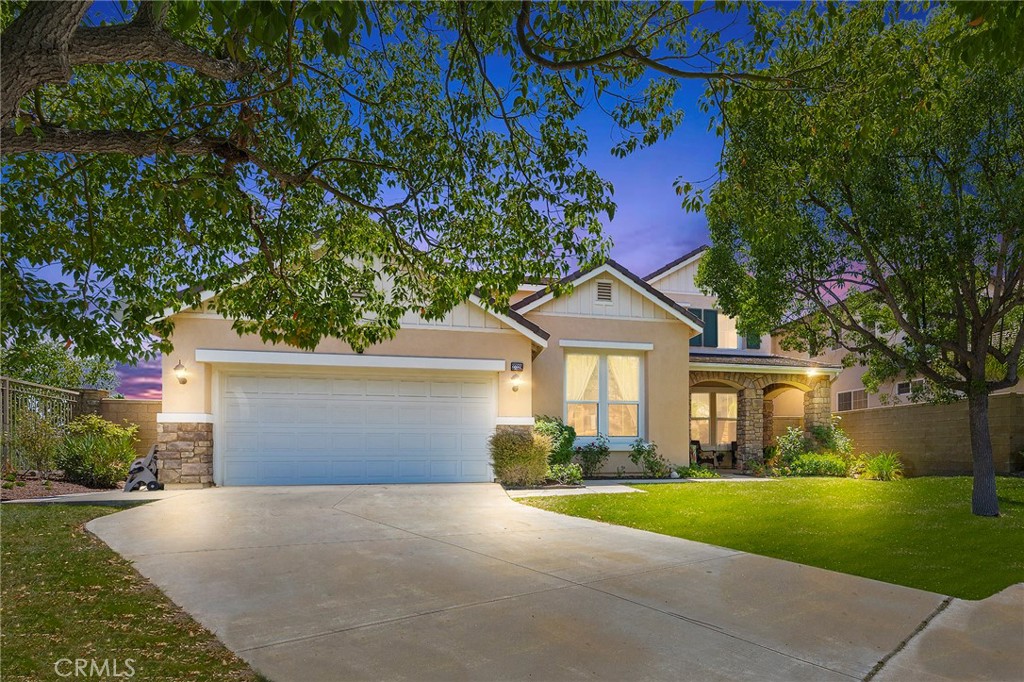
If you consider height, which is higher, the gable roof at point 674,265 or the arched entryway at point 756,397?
the gable roof at point 674,265

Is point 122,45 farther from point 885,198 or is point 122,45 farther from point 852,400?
point 852,400

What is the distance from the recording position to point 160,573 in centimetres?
629

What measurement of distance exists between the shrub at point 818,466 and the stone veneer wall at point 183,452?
1435 centimetres

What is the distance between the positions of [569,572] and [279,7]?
5160 mm

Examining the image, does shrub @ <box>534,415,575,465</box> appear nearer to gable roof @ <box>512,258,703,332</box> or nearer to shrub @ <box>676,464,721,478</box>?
shrub @ <box>676,464,721,478</box>

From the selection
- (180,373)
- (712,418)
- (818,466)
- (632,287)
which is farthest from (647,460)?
(180,373)

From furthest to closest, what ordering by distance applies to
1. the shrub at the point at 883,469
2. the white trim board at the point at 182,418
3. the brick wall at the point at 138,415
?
the shrub at the point at 883,469 → the brick wall at the point at 138,415 → the white trim board at the point at 182,418

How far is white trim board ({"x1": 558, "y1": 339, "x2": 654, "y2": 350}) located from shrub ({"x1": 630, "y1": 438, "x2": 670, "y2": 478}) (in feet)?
7.69

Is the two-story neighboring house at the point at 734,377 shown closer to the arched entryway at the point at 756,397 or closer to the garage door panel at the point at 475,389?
the arched entryway at the point at 756,397

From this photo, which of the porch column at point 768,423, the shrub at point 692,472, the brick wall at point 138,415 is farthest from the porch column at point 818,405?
the brick wall at point 138,415

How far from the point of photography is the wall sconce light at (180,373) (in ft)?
44.9

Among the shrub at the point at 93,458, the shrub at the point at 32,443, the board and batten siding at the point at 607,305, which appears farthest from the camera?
the board and batten siding at the point at 607,305

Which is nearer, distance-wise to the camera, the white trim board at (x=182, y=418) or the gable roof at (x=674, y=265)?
the white trim board at (x=182, y=418)

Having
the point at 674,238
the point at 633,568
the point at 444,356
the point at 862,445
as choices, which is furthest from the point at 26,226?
the point at 862,445
